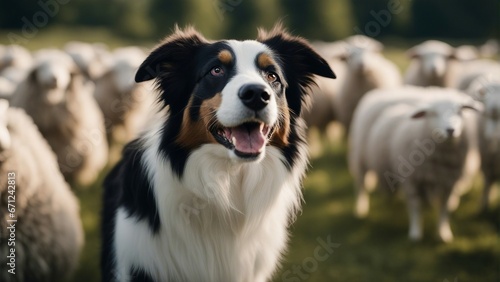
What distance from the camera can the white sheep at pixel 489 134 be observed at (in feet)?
21.7

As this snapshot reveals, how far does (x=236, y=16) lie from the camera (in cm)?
3603

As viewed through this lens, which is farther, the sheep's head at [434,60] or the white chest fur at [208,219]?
the sheep's head at [434,60]

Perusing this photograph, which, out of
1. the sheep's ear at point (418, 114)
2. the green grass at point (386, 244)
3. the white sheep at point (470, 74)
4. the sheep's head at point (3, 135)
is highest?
the sheep's head at point (3, 135)

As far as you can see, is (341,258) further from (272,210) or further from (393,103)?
(272,210)

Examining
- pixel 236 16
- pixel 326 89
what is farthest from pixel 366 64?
pixel 236 16

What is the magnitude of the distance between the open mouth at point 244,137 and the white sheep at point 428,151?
3.33m

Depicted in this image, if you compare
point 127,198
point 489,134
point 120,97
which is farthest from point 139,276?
point 120,97

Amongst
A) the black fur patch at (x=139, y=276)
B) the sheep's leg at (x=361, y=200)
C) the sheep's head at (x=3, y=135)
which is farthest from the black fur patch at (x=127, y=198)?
the sheep's leg at (x=361, y=200)

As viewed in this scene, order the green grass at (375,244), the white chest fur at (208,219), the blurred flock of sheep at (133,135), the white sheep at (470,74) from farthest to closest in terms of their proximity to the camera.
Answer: the white sheep at (470,74) → the green grass at (375,244) → the blurred flock of sheep at (133,135) → the white chest fur at (208,219)

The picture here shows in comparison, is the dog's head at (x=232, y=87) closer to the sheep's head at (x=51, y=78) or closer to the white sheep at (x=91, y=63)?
the sheep's head at (x=51, y=78)

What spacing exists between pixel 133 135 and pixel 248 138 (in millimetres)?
4505

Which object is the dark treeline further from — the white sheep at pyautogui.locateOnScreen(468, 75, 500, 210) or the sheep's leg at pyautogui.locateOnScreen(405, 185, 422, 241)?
the sheep's leg at pyautogui.locateOnScreen(405, 185, 422, 241)

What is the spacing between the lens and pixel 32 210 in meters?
4.11

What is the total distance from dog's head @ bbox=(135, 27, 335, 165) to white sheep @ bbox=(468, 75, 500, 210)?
390cm
